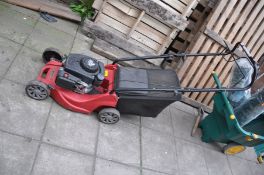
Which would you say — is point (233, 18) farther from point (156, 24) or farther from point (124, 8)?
point (124, 8)

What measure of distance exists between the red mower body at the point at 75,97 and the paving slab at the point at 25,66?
224 mm

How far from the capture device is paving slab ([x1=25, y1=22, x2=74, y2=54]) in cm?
506

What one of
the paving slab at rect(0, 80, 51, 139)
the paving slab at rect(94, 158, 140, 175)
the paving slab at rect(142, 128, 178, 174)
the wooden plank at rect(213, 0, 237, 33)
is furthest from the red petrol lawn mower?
the wooden plank at rect(213, 0, 237, 33)

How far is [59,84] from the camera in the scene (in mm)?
4152

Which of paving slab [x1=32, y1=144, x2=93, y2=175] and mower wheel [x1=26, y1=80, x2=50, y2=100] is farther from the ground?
mower wheel [x1=26, y1=80, x2=50, y2=100]

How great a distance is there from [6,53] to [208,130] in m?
3.04

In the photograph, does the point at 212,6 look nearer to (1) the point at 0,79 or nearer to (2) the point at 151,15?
(2) the point at 151,15

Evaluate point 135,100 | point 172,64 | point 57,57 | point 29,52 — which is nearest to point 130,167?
point 135,100

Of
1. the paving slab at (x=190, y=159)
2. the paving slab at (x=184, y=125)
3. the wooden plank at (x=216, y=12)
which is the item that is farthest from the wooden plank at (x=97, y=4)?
the paving slab at (x=190, y=159)

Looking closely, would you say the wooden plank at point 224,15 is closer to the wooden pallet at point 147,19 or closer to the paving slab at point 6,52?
the wooden pallet at point 147,19

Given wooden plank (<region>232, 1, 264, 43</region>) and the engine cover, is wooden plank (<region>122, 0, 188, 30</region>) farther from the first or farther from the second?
the engine cover

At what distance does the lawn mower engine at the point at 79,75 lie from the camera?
4.13 metres

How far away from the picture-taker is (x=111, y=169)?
4.03 m

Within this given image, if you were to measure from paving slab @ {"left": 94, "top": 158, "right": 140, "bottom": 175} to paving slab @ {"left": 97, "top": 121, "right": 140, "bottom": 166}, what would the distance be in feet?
0.23
